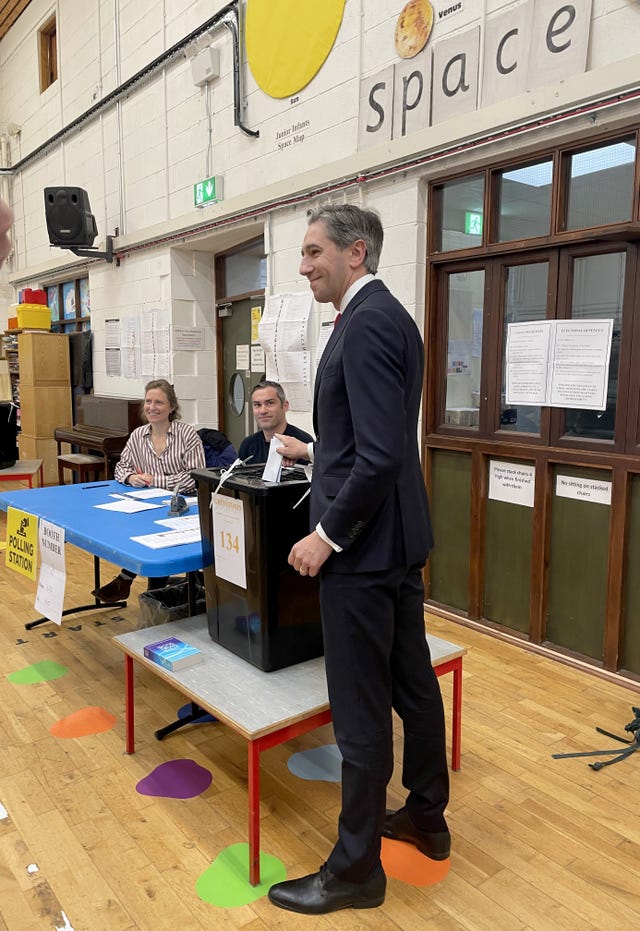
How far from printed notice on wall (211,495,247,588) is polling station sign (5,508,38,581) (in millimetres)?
888

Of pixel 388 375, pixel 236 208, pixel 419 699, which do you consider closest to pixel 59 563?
pixel 419 699

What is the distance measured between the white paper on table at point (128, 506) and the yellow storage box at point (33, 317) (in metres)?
5.42

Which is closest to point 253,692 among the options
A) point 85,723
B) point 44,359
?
point 85,723

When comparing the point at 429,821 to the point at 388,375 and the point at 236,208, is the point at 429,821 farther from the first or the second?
the point at 236,208

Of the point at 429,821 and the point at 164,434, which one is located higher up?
the point at 164,434

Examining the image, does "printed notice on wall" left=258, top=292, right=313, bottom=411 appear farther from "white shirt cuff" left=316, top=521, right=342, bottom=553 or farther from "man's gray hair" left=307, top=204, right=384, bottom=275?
"white shirt cuff" left=316, top=521, right=342, bottom=553

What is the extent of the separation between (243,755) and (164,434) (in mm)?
1670

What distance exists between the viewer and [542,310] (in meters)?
3.07

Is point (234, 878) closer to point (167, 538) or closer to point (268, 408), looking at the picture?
point (167, 538)

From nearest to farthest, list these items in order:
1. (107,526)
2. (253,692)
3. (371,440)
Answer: (371,440)
(253,692)
(107,526)

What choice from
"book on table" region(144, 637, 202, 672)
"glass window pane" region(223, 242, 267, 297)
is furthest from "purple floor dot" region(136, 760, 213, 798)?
"glass window pane" region(223, 242, 267, 297)

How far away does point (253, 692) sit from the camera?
1863 mm

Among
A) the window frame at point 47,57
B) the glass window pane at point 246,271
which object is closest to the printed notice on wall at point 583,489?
the glass window pane at point 246,271

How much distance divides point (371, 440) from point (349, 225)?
51 centimetres
